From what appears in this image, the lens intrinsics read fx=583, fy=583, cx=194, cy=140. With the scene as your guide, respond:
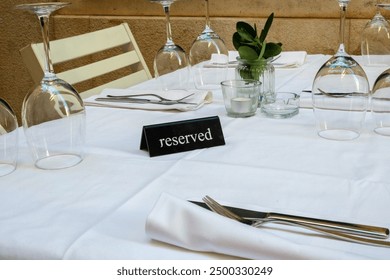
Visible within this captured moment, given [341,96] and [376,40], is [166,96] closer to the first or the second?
[341,96]

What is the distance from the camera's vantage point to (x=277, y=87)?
66.1 inches

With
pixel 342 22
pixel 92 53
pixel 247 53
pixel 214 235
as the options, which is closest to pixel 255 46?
pixel 247 53

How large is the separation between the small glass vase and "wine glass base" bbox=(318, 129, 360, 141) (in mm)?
238

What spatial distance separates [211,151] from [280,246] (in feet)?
1.50

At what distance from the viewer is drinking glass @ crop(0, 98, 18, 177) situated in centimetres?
106

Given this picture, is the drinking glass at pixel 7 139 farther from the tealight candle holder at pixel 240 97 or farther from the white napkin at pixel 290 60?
the white napkin at pixel 290 60

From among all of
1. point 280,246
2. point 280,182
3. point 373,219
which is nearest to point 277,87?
point 280,182

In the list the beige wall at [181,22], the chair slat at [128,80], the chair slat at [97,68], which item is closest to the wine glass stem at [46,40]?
the chair slat at [97,68]

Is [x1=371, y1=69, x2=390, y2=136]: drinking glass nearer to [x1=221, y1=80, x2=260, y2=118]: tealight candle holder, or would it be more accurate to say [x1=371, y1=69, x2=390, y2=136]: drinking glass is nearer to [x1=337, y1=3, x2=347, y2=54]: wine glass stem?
[x1=337, y1=3, x2=347, y2=54]: wine glass stem

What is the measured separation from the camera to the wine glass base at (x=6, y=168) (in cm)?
103

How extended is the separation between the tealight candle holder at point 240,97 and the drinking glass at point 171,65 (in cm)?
33

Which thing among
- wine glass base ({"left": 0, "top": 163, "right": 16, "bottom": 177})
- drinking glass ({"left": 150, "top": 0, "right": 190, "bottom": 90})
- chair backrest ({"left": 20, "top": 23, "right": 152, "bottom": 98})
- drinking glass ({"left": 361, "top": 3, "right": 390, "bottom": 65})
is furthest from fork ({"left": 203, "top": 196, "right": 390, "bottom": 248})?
drinking glass ({"left": 361, "top": 3, "right": 390, "bottom": 65})
